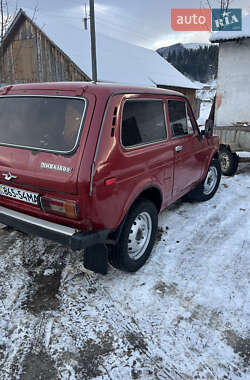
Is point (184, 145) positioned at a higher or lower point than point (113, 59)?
lower

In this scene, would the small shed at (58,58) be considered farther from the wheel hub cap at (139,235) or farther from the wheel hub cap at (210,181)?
the wheel hub cap at (139,235)

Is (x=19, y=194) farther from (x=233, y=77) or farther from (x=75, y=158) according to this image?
(x=233, y=77)

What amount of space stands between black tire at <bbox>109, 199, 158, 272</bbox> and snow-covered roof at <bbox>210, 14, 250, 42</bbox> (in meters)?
7.34

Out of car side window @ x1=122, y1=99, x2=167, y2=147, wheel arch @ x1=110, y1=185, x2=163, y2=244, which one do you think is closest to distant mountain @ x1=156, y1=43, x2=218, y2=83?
car side window @ x1=122, y1=99, x2=167, y2=147

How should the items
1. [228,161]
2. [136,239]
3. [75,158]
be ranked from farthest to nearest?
1. [228,161]
2. [136,239]
3. [75,158]

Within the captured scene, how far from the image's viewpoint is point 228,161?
22.6 feet

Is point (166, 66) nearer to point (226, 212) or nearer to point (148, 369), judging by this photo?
point (226, 212)

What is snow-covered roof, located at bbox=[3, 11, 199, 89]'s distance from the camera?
17594 millimetres

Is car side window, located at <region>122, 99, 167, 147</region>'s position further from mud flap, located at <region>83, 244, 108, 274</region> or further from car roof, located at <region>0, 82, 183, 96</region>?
mud flap, located at <region>83, 244, 108, 274</region>

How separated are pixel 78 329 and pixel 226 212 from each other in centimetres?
331

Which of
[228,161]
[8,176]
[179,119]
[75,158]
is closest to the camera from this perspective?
[75,158]

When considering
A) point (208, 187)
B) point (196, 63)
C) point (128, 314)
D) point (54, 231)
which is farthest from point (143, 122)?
point (196, 63)

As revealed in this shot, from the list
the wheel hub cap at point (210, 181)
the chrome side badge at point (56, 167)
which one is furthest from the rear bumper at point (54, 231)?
the wheel hub cap at point (210, 181)

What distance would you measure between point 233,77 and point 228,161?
3.53m
